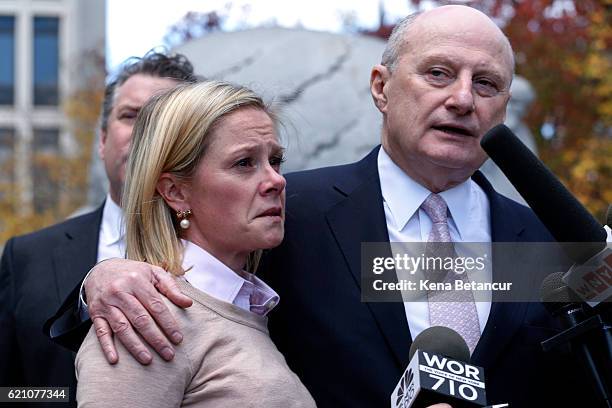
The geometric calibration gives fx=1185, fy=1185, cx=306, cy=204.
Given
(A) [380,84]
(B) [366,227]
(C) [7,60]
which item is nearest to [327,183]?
(B) [366,227]

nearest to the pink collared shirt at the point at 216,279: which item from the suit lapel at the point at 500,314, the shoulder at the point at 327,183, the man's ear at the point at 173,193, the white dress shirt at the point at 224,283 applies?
the white dress shirt at the point at 224,283

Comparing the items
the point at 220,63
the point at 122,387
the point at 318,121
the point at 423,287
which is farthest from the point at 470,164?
the point at 220,63

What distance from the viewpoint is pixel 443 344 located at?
2777mm

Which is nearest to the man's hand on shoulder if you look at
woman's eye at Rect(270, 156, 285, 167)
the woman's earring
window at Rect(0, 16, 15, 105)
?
the woman's earring

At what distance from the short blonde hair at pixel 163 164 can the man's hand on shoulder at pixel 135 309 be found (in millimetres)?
119

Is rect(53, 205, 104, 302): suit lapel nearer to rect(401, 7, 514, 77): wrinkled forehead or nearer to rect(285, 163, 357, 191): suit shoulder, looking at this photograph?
rect(285, 163, 357, 191): suit shoulder

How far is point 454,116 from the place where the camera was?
3617 millimetres

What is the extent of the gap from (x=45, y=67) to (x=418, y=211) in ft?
106

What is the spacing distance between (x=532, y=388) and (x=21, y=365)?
2.04 meters

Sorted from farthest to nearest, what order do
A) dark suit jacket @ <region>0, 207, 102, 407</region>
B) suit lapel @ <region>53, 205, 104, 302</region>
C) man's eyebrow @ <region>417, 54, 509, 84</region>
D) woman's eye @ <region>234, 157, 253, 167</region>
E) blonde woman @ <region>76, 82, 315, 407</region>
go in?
suit lapel @ <region>53, 205, 104, 302</region> → dark suit jacket @ <region>0, 207, 102, 407</region> → man's eyebrow @ <region>417, 54, 509, 84</region> → woman's eye @ <region>234, 157, 253, 167</region> → blonde woman @ <region>76, 82, 315, 407</region>

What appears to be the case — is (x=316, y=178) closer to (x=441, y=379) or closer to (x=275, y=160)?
(x=275, y=160)

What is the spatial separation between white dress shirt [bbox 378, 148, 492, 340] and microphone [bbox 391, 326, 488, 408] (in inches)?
36.7

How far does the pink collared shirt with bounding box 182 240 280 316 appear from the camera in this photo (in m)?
3.12

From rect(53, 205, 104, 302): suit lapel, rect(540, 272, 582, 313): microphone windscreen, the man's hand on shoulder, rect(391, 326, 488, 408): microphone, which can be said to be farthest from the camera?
rect(53, 205, 104, 302): suit lapel
